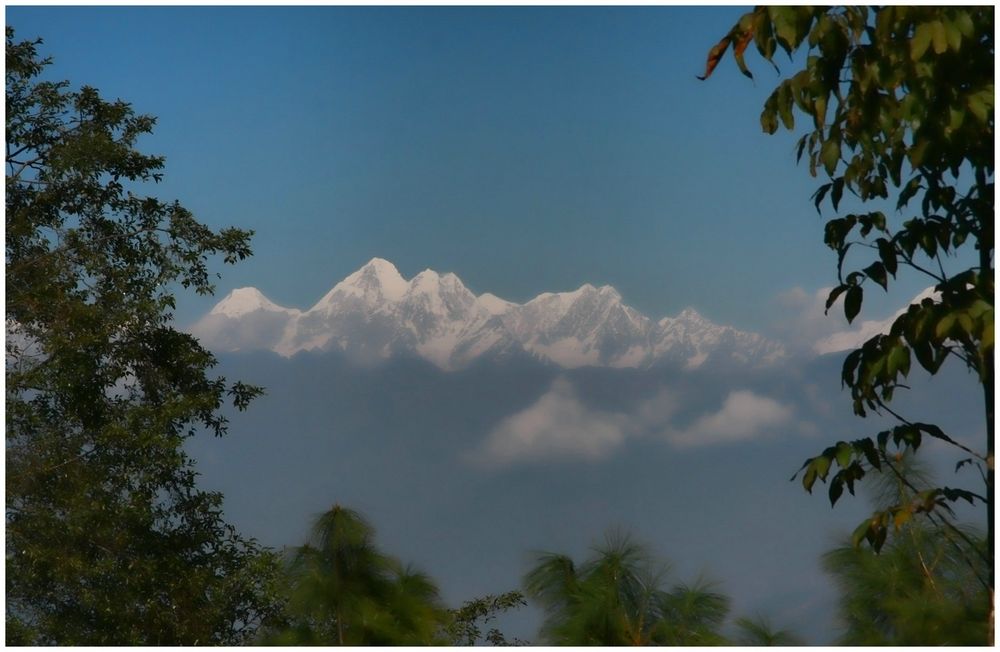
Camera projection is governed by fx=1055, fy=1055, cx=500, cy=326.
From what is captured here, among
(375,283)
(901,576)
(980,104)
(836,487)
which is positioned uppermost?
(375,283)

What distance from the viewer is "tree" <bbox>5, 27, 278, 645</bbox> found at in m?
3.96

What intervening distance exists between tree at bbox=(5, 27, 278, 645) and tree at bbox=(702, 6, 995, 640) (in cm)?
287

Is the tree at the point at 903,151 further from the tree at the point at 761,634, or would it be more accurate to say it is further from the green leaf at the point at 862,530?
the tree at the point at 761,634

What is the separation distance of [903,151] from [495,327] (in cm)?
466

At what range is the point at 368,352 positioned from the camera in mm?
6656

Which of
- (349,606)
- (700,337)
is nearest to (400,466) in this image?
(700,337)

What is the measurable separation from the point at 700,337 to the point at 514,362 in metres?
1.14

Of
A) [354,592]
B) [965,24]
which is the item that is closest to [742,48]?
[965,24]

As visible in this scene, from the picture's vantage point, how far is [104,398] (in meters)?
4.21

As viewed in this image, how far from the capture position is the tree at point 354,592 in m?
2.07

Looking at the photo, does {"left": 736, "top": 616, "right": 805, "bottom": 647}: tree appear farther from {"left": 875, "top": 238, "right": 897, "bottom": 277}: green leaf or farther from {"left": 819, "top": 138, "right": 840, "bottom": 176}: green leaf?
{"left": 819, "top": 138, "right": 840, "bottom": 176}: green leaf

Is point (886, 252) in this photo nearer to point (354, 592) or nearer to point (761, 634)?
point (761, 634)

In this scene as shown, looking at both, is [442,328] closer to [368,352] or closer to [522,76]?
[368,352]

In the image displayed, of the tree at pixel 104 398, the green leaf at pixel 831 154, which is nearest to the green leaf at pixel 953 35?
the green leaf at pixel 831 154
